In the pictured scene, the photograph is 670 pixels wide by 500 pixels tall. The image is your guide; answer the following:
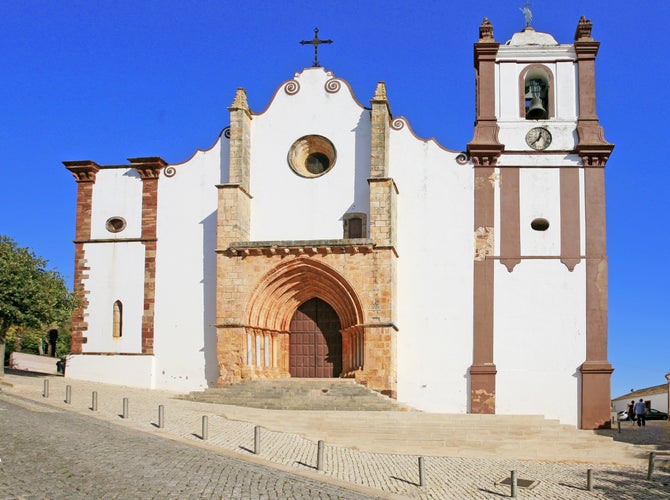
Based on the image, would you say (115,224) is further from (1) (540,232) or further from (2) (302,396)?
(1) (540,232)

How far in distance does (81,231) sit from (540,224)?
52.4 feet

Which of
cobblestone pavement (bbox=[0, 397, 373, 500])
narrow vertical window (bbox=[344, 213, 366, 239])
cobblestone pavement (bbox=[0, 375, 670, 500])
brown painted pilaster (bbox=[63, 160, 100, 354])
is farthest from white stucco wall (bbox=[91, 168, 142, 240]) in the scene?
cobblestone pavement (bbox=[0, 397, 373, 500])

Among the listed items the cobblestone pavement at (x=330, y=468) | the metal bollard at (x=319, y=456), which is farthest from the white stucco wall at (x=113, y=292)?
the metal bollard at (x=319, y=456)

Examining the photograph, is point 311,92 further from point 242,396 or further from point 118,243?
point 242,396

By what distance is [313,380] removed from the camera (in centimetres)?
2714

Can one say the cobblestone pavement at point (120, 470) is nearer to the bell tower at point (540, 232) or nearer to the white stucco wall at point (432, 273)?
the white stucco wall at point (432, 273)

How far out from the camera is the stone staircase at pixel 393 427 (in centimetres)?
2209

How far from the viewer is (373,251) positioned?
2802cm

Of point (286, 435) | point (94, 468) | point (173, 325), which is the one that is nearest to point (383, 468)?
point (286, 435)

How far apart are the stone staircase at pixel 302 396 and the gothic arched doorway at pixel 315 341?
2696 millimetres

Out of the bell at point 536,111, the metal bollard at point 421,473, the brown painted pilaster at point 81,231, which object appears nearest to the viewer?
the metal bollard at point 421,473

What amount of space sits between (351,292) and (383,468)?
374 inches

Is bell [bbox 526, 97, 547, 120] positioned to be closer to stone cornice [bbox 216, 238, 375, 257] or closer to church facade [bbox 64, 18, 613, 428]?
church facade [bbox 64, 18, 613, 428]

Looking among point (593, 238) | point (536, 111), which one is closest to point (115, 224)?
point (536, 111)
